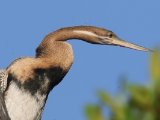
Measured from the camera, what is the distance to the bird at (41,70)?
8.03 m

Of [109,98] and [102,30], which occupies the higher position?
[102,30]

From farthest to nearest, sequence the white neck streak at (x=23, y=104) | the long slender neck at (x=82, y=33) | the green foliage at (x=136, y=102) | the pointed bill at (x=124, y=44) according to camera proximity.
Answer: the long slender neck at (x=82, y=33)
the pointed bill at (x=124, y=44)
the white neck streak at (x=23, y=104)
the green foliage at (x=136, y=102)

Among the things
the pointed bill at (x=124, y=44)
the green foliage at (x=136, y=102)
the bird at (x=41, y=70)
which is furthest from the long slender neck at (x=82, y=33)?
the green foliage at (x=136, y=102)

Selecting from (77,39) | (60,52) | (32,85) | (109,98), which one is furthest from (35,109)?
(109,98)

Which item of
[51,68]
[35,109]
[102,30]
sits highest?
[102,30]

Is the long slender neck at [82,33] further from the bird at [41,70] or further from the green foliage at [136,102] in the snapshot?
the green foliage at [136,102]

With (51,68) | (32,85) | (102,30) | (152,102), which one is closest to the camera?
(152,102)

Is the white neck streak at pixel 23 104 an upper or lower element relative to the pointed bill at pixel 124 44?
lower

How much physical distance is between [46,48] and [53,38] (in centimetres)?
28

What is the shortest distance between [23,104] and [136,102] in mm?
7146

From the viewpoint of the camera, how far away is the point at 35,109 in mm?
8188

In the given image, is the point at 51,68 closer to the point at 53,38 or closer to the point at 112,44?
the point at 53,38

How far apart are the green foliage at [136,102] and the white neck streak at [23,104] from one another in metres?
7.04

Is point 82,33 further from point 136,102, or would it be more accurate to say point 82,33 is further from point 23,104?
point 136,102
